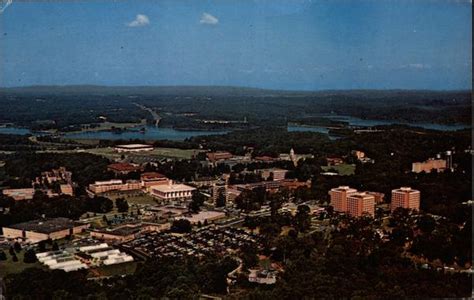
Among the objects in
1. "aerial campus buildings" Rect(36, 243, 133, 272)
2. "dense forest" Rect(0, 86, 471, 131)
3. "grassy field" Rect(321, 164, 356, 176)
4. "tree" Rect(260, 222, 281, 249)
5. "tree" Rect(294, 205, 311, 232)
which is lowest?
"aerial campus buildings" Rect(36, 243, 133, 272)

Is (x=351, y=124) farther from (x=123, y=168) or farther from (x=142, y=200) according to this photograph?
(x=142, y=200)

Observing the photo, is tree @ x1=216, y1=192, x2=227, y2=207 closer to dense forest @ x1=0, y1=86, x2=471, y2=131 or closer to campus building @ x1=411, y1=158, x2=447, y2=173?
dense forest @ x1=0, y1=86, x2=471, y2=131

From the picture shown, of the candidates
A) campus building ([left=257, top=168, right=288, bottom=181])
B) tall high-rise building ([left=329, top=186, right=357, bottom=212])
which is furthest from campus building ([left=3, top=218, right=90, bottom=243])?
campus building ([left=257, top=168, right=288, bottom=181])

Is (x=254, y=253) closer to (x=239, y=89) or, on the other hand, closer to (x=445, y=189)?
(x=445, y=189)

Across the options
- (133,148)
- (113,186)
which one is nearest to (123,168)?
(113,186)

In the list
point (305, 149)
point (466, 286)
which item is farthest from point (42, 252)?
point (305, 149)

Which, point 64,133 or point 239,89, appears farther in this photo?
point 64,133

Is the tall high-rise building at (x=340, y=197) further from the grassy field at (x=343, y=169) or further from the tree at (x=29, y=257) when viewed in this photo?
the tree at (x=29, y=257)
